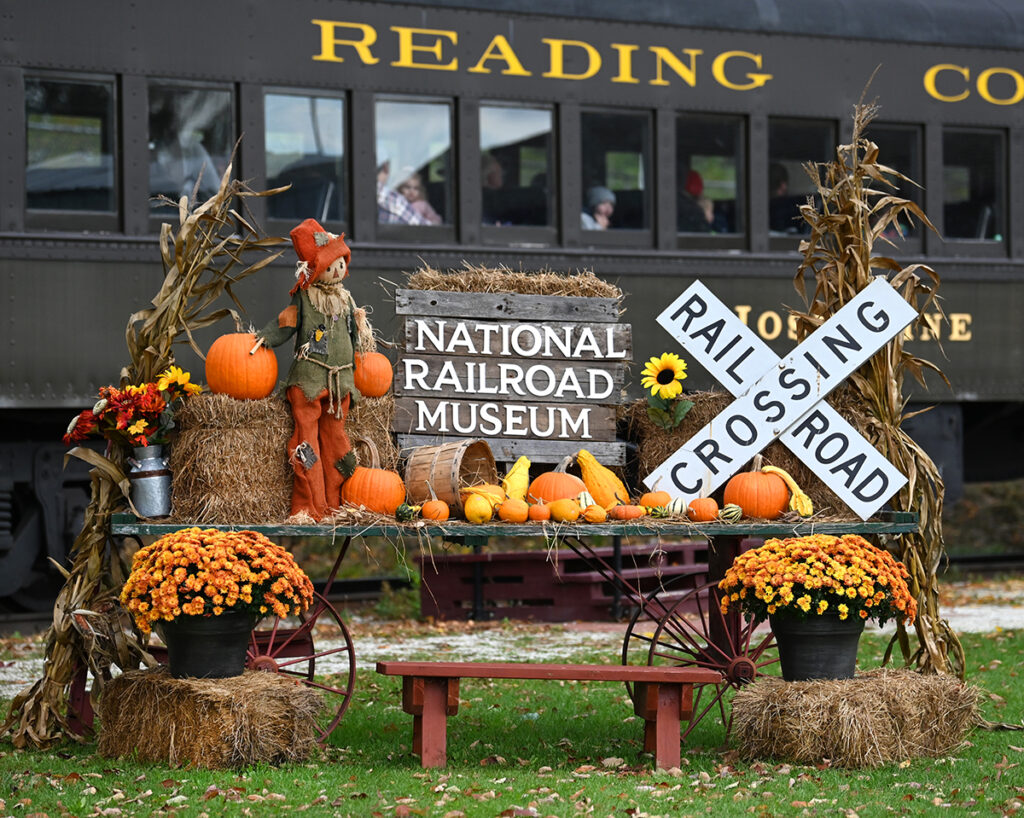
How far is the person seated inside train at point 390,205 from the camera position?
1058 cm

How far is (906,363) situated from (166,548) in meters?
3.65

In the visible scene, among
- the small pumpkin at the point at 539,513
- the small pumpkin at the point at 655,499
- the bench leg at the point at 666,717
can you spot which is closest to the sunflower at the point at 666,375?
the small pumpkin at the point at 655,499

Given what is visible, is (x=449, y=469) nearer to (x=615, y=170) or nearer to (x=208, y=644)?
(x=208, y=644)

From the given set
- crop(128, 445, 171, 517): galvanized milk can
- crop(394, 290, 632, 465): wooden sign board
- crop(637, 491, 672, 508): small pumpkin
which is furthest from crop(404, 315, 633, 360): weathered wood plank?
crop(128, 445, 171, 517): galvanized milk can

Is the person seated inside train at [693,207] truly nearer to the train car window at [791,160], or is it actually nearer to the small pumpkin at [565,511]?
the train car window at [791,160]

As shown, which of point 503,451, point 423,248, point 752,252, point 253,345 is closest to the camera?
point 253,345

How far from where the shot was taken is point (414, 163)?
10.7m

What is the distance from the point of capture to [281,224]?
1048 cm

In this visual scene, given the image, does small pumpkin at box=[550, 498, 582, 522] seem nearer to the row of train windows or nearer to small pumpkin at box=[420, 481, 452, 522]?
small pumpkin at box=[420, 481, 452, 522]

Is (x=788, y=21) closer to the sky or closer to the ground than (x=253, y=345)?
closer to the sky

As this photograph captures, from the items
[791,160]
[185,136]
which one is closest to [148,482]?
[185,136]

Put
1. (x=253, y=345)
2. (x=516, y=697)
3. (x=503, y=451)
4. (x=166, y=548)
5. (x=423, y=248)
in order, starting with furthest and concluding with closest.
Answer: (x=423, y=248) < (x=516, y=697) < (x=503, y=451) < (x=253, y=345) < (x=166, y=548)

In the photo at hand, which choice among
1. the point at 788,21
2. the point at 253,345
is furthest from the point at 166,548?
the point at 788,21

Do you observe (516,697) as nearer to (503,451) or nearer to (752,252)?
(503,451)
